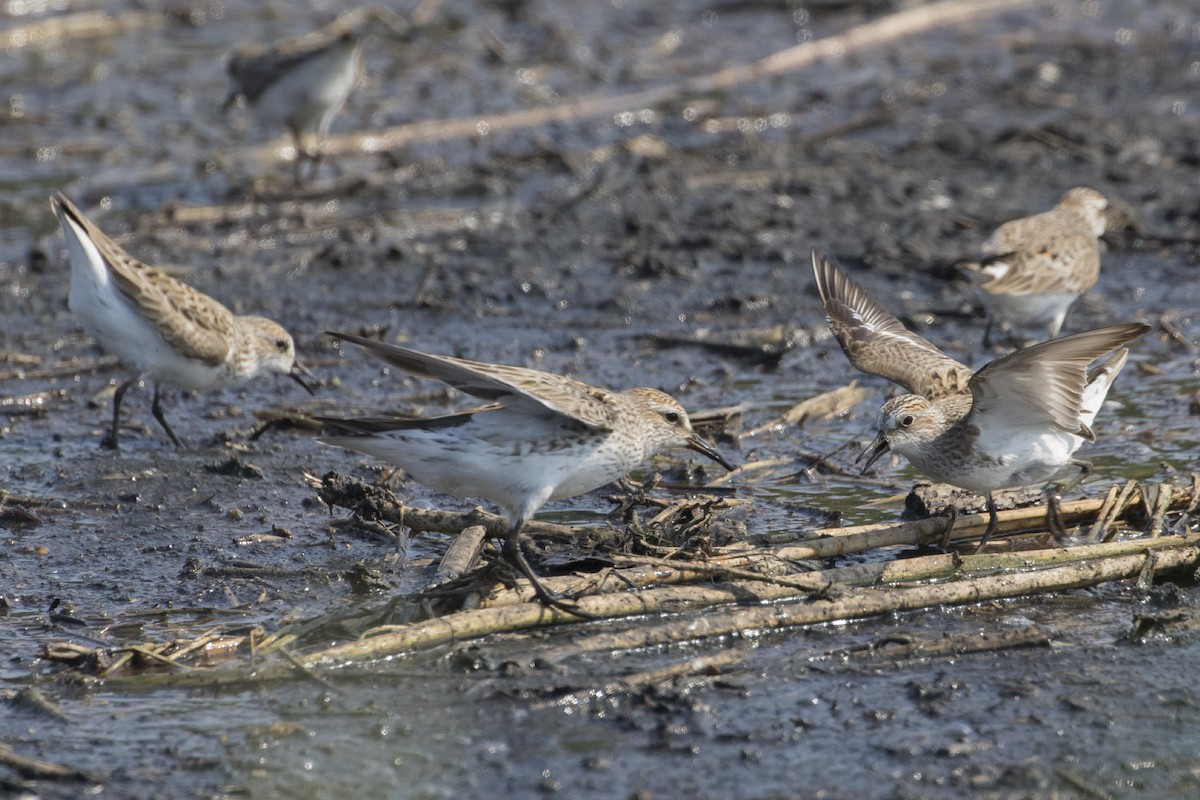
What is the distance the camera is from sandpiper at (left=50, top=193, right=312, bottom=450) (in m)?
8.69

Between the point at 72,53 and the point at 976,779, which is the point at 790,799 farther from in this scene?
the point at 72,53

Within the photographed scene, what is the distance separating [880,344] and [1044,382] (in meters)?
1.58

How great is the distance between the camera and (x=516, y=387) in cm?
623

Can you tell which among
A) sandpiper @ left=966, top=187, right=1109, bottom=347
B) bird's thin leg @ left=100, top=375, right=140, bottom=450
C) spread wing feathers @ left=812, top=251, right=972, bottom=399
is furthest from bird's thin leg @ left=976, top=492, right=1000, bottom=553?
bird's thin leg @ left=100, top=375, right=140, bottom=450

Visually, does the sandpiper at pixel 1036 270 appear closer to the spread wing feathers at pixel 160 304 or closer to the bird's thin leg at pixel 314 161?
the spread wing feathers at pixel 160 304

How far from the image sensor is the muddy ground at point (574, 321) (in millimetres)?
5387

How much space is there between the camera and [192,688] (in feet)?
18.7

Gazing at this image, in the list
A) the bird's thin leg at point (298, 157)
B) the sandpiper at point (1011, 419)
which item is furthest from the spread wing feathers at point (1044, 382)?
the bird's thin leg at point (298, 157)

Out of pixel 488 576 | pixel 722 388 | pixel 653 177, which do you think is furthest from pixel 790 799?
pixel 653 177

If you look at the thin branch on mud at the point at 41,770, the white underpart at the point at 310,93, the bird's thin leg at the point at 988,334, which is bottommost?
the bird's thin leg at the point at 988,334

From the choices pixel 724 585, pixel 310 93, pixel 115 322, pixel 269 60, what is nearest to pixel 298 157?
pixel 310 93

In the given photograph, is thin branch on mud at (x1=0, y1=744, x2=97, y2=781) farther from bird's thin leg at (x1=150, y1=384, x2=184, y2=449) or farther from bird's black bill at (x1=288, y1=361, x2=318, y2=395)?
bird's black bill at (x1=288, y1=361, x2=318, y2=395)

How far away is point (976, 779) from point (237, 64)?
1131cm

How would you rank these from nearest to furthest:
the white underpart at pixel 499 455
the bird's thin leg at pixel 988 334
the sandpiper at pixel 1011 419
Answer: the white underpart at pixel 499 455, the sandpiper at pixel 1011 419, the bird's thin leg at pixel 988 334
